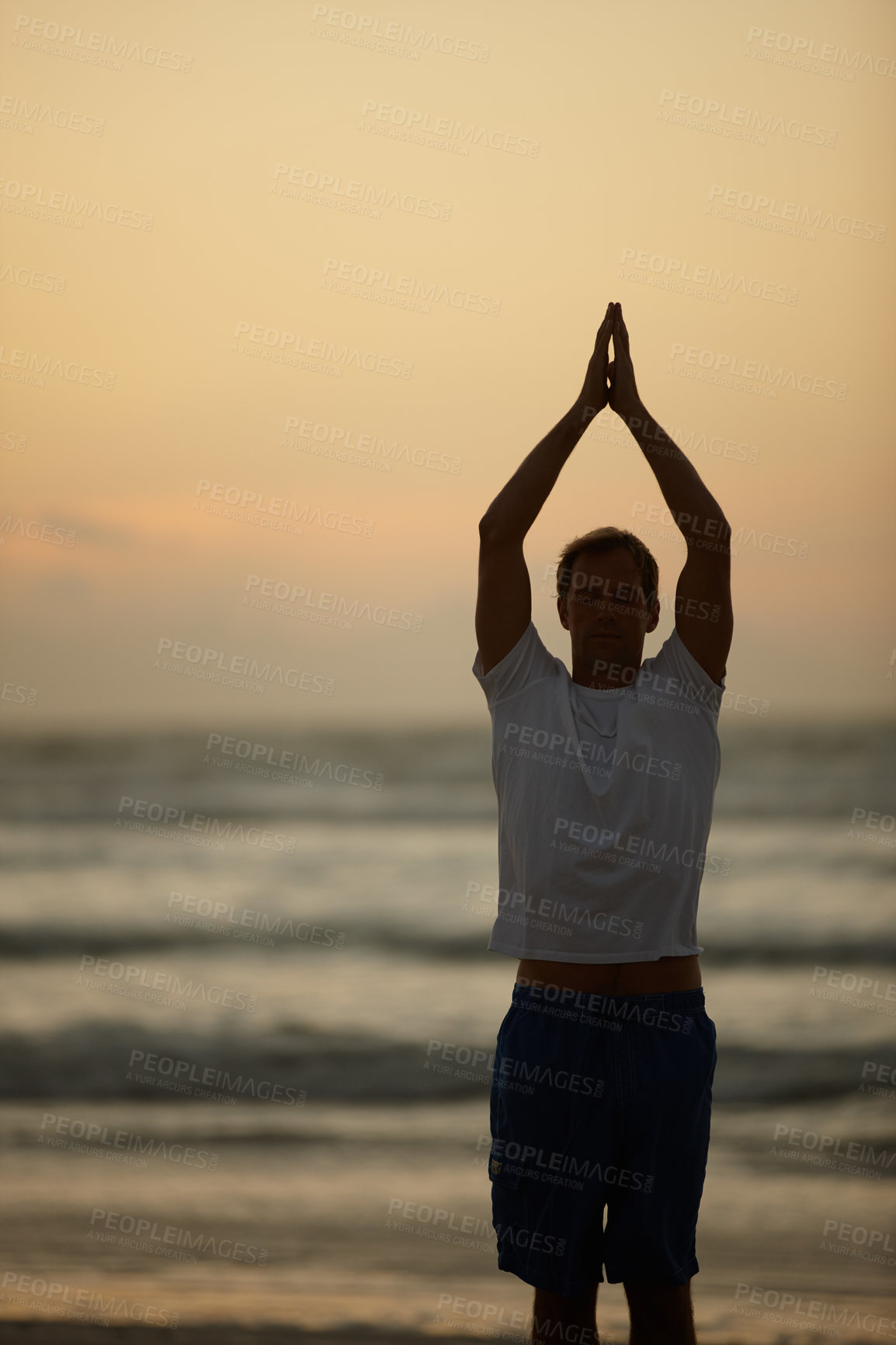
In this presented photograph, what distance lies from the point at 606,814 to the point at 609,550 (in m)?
0.55

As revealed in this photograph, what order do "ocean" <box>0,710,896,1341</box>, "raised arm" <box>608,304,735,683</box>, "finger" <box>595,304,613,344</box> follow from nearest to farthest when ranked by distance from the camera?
"raised arm" <box>608,304,735,683</box>, "finger" <box>595,304,613,344</box>, "ocean" <box>0,710,896,1341</box>

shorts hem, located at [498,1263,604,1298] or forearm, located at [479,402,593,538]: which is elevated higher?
forearm, located at [479,402,593,538]

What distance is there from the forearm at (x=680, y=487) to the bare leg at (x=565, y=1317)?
1.45m

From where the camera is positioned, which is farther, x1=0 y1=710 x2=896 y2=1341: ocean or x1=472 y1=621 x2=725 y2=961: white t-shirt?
x1=0 y1=710 x2=896 y2=1341: ocean

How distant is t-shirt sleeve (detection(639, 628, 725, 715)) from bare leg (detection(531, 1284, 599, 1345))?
1.14 metres

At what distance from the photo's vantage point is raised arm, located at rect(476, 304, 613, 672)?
2.21 m

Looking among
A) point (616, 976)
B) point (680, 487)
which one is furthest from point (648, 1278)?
point (680, 487)

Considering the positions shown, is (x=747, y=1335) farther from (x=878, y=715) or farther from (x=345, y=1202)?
(x=878, y=715)

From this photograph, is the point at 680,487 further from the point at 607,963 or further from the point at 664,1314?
the point at 664,1314

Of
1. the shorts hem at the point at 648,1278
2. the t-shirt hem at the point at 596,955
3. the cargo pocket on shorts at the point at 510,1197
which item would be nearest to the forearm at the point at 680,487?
the t-shirt hem at the point at 596,955

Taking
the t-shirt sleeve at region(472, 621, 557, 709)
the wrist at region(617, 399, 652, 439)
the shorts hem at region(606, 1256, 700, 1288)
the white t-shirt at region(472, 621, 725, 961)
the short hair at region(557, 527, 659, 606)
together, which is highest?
the wrist at region(617, 399, 652, 439)

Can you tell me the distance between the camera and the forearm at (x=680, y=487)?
2.18 meters

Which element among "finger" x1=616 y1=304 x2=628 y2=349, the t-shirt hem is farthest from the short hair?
the t-shirt hem

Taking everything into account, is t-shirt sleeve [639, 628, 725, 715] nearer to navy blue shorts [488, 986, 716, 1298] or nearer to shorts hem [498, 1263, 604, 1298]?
navy blue shorts [488, 986, 716, 1298]
